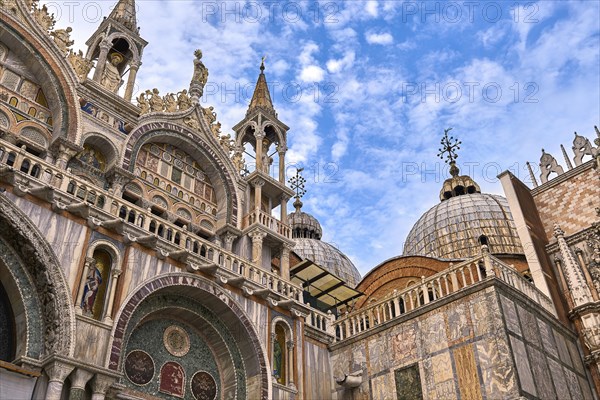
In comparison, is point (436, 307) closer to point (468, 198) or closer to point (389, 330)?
point (389, 330)

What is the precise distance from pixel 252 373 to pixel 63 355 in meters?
5.16

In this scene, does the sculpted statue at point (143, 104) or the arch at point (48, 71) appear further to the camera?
the sculpted statue at point (143, 104)

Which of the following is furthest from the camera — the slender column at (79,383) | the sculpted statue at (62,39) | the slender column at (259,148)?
the slender column at (259,148)

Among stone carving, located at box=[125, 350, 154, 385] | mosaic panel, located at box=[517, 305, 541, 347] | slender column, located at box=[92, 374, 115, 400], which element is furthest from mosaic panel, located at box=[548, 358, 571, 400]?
slender column, located at box=[92, 374, 115, 400]

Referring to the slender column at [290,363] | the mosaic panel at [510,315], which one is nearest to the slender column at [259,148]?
the slender column at [290,363]

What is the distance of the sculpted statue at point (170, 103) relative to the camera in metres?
19.1

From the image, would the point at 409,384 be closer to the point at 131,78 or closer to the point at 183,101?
the point at 183,101

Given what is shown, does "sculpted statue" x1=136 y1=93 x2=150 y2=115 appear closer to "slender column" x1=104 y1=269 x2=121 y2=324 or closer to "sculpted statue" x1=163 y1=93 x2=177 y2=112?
"sculpted statue" x1=163 y1=93 x2=177 y2=112

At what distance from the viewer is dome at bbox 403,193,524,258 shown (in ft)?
123

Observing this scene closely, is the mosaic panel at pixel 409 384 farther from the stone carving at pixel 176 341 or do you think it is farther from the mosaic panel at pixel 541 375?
the stone carving at pixel 176 341

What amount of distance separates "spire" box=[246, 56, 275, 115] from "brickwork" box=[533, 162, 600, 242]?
10.6 m

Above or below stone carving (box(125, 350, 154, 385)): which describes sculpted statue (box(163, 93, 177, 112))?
above

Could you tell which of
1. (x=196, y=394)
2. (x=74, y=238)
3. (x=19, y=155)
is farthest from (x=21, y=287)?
(x=196, y=394)

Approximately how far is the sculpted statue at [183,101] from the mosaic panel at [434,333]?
35.0 feet
